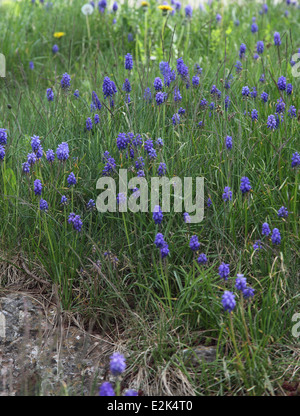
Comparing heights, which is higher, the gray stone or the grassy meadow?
the grassy meadow

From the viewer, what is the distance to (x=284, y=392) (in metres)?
2.21

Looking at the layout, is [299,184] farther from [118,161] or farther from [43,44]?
[43,44]

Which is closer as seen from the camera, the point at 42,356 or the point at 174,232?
the point at 42,356

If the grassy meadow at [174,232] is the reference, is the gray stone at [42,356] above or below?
below

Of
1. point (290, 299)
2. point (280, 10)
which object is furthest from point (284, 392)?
point (280, 10)

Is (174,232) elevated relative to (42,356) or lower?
elevated

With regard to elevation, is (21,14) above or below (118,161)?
above

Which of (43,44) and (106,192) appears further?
(43,44)

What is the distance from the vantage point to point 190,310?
248 centimetres
